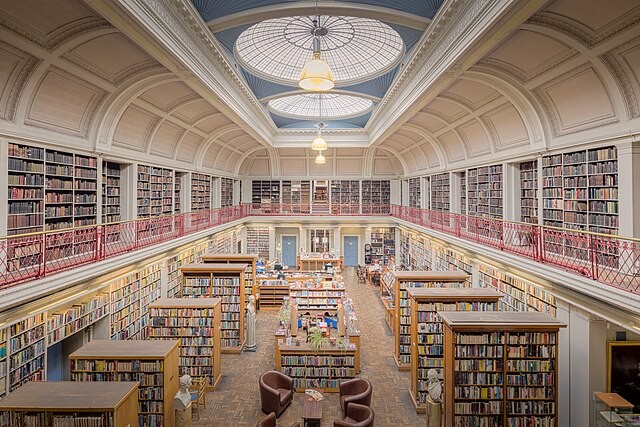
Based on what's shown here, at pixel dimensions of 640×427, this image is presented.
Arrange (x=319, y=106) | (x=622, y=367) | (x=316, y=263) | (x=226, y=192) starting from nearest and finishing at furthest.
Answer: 1. (x=622, y=367)
2. (x=319, y=106)
3. (x=316, y=263)
4. (x=226, y=192)

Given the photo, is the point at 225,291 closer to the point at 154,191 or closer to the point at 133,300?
the point at 133,300

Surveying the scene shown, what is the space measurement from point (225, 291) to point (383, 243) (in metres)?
12.3

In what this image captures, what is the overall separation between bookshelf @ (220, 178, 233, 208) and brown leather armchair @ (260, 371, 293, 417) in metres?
11.2

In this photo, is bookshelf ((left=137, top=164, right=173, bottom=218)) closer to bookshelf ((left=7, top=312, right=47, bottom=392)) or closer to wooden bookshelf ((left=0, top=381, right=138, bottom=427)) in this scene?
bookshelf ((left=7, top=312, right=47, bottom=392))

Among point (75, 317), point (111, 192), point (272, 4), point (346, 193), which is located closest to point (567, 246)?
point (272, 4)

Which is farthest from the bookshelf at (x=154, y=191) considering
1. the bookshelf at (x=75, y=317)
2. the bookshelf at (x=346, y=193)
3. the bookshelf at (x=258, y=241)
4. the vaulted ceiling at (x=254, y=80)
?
the bookshelf at (x=346, y=193)

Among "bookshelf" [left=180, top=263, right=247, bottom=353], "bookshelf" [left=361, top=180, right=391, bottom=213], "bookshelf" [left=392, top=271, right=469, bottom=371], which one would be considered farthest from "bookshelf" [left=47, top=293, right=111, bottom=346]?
"bookshelf" [left=361, top=180, right=391, bottom=213]

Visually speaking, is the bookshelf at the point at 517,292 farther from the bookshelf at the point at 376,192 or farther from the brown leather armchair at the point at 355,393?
the bookshelf at the point at 376,192

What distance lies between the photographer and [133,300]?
8516mm

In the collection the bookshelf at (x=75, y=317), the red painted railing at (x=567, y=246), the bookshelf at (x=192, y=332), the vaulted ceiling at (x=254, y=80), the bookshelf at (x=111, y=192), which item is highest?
the vaulted ceiling at (x=254, y=80)

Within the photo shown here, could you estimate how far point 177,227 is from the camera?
10273 mm

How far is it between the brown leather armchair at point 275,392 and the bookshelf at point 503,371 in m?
2.94

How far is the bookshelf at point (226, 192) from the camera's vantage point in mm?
17406

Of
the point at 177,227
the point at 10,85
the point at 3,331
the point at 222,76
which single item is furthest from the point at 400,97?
the point at 3,331
